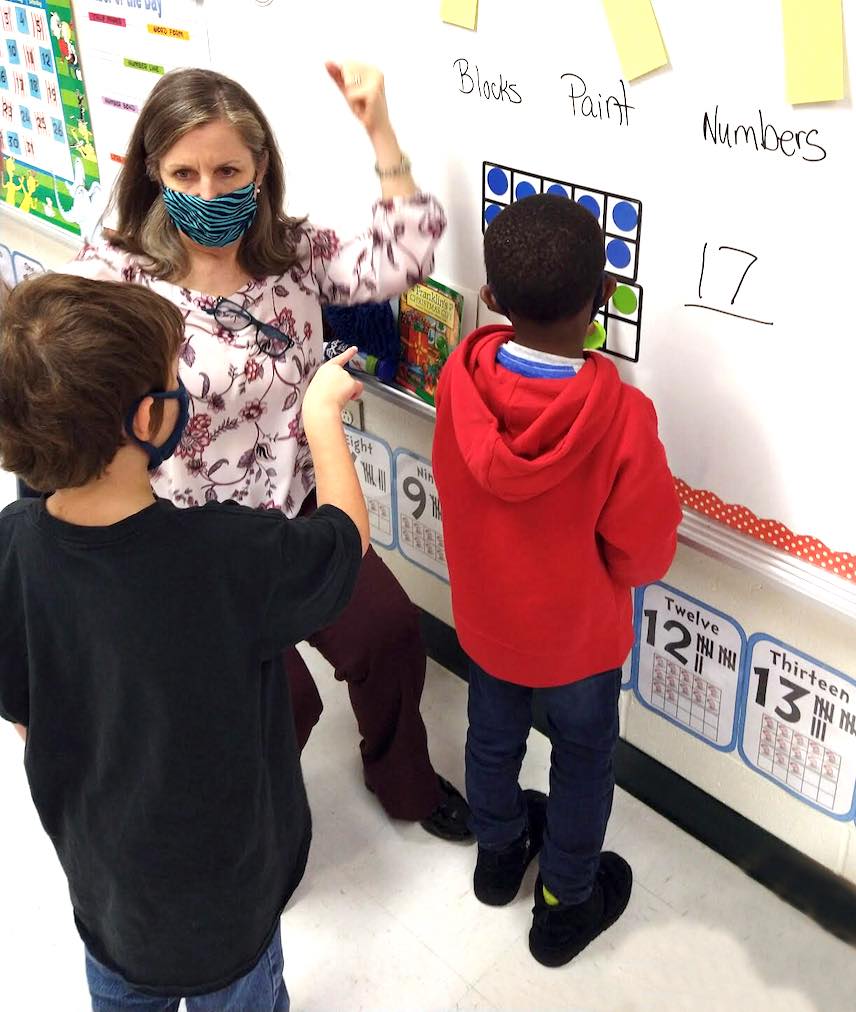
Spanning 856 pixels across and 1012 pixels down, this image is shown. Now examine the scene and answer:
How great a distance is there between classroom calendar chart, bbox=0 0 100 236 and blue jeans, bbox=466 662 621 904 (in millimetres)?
1581

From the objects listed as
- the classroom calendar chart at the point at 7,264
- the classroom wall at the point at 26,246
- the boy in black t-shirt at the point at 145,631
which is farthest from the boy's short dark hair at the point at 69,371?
the classroom calendar chart at the point at 7,264

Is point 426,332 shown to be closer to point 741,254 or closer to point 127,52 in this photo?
point 741,254

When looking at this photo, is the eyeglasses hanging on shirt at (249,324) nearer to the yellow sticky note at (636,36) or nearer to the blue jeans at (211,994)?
the yellow sticky note at (636,36)

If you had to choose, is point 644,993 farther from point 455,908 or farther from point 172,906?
point 172,906

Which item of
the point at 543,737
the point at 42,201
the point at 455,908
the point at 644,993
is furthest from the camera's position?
the point at 42,201

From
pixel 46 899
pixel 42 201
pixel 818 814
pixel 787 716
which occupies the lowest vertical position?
pixel 46 899

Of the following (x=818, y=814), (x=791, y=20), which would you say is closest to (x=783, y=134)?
(x=791, y=20)

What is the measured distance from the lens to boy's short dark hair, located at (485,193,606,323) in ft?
3.82

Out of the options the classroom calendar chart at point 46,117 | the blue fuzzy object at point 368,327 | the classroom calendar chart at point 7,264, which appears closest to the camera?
the blue fuzzy object at point 368,327

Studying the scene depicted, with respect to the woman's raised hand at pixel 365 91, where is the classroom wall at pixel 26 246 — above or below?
below

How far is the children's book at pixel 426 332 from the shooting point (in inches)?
66.8

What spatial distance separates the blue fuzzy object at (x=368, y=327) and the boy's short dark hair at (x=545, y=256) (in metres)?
0.60

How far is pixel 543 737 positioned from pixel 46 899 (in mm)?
945

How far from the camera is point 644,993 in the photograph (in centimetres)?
158
